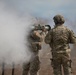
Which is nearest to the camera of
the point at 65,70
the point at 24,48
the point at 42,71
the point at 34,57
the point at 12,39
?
the point at 65,70

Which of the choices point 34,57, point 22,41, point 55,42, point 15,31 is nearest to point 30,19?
point 15,31

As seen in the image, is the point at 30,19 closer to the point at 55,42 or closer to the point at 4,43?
the point at 4,43

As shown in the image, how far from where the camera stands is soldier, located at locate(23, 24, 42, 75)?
11914 millimetres

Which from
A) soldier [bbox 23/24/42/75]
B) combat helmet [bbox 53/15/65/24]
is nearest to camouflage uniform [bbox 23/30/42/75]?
soldier [bbox 23/24/42/75]

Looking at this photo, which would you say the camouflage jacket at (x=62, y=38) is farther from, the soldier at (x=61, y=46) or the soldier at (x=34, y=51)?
the soldier at (x=34, y=51)

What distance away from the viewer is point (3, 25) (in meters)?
15.0

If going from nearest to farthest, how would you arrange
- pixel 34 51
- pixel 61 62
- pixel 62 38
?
pixel 62 38, pixel 61 62, pixel 34 51

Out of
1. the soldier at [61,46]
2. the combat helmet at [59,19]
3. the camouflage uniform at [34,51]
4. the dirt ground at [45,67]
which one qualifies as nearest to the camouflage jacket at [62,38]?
the soldier at [61,46]

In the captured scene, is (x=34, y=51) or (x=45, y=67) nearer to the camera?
(x=34, y=51)

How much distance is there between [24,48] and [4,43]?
7.87 feet

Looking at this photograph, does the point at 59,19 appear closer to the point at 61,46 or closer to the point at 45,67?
the point at 61,46

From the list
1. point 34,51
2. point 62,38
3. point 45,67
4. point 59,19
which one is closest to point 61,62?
point 62,38

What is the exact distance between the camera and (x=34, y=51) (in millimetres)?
12023

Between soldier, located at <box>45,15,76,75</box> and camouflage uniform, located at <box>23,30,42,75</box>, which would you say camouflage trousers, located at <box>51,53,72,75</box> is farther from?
camouflage uniform, located at <box>23,30,42,75</box>
